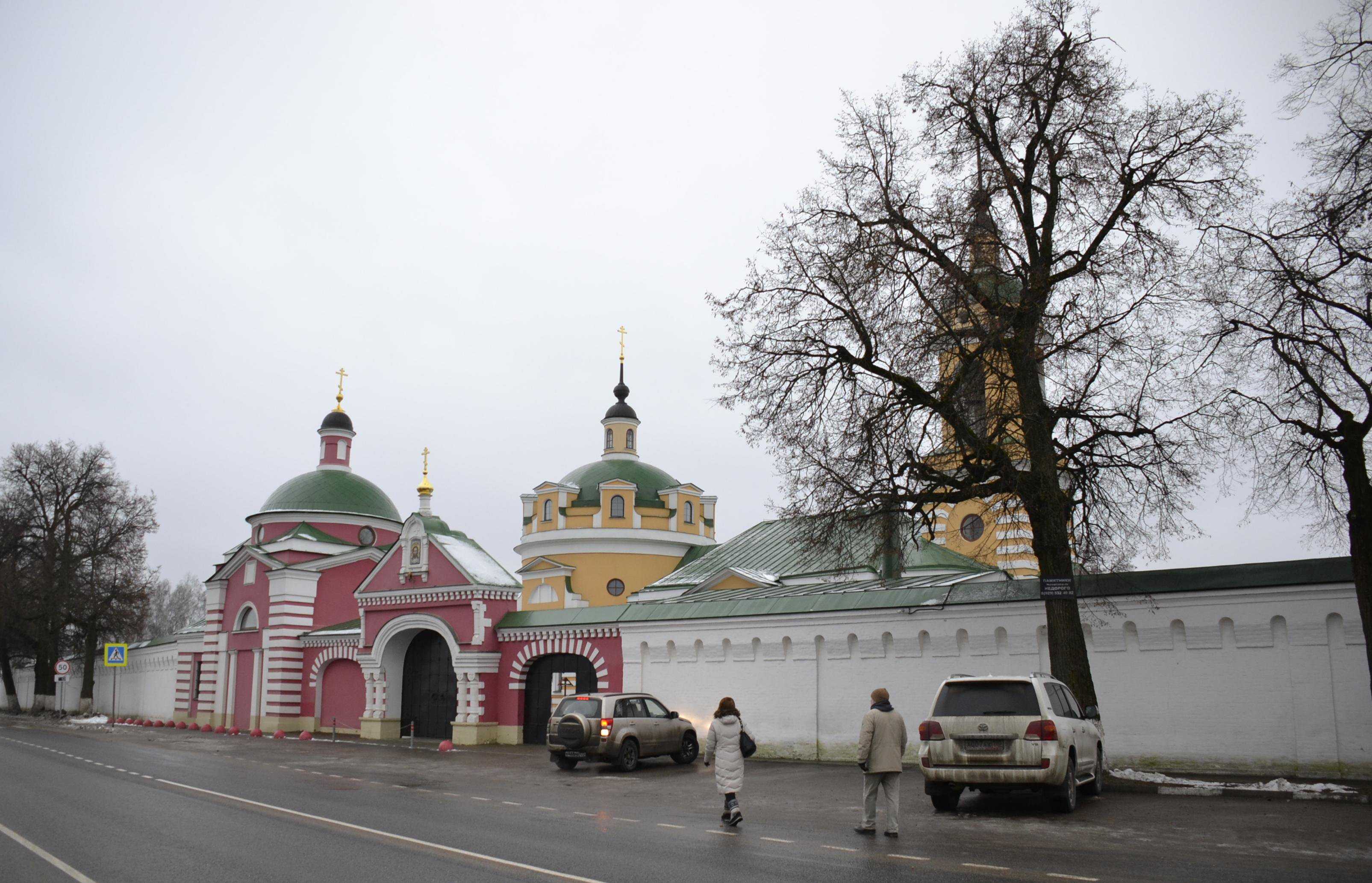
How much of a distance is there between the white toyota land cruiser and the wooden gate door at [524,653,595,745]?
16856 millimetres

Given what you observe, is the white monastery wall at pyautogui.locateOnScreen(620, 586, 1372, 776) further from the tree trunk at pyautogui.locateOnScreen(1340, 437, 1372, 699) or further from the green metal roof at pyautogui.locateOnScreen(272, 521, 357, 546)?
the green metal roof at pyautogui.locateOnScreen(272, 521, 357, 546)

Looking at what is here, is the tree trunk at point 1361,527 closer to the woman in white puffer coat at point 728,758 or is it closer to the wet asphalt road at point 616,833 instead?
the wet asphalt road at point 616,833

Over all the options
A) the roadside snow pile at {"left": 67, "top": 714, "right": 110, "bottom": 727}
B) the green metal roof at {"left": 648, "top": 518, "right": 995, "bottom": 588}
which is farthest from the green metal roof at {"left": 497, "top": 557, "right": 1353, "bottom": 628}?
the roadside snow pile at {"left": 67, "top": 714, "right": 110, "bottom": 727}

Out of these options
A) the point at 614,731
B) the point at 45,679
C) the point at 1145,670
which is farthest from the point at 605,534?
the point at 45,679

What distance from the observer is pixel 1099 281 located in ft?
53.5

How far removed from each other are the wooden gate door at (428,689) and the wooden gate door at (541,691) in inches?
130

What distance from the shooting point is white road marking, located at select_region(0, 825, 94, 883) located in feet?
28.3

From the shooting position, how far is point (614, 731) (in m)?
19.9

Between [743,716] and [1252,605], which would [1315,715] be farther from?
[743,716]

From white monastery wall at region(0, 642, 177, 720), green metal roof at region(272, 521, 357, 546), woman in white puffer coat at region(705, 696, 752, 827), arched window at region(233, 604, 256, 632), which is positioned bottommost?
white monastery wall at region(0, 642, 177, 720)

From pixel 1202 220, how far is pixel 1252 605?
6.19 metres

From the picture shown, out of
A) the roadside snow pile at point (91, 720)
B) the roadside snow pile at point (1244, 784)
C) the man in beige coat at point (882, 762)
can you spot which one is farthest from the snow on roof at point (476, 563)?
the roadside snow pile at point (91, 720)

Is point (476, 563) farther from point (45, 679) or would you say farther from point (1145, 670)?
point (45, 679)

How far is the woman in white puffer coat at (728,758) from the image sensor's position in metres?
11.9
